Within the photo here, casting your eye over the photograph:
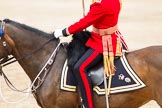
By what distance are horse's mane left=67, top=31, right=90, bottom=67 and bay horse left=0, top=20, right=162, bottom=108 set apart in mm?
107

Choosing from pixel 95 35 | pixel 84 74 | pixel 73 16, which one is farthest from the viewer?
pixel 73 16

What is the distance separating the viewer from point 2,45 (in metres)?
5.86

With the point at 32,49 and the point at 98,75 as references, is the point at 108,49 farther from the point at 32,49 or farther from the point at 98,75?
the point at 32,49

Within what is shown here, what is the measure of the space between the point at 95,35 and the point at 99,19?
0.29 m

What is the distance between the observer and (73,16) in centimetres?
1952

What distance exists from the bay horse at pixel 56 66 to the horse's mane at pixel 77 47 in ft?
0.35

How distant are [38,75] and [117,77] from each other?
98cm

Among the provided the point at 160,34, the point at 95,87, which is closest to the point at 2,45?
the point at 95,87

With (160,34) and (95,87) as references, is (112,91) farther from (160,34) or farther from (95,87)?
(160,34)

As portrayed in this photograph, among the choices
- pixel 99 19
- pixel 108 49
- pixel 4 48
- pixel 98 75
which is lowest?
pixel 98 75

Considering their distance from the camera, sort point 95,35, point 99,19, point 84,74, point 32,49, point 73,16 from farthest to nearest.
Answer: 1. point 73,16
2. point 32,49
3. point 95,35
4. point 84,74
5. point 99,19

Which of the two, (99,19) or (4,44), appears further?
(4,44)

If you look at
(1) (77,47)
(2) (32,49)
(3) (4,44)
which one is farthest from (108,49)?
(3) (4,44)

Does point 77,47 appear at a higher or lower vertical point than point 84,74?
higher
